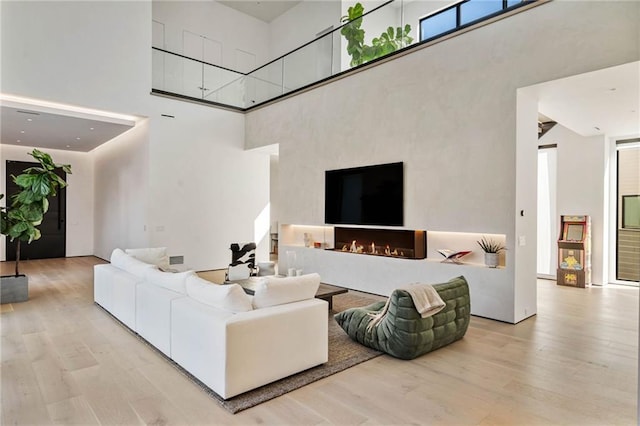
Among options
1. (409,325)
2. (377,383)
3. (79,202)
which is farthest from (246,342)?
(79,202)

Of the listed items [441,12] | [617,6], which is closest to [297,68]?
[441,12]

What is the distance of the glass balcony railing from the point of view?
5.64m

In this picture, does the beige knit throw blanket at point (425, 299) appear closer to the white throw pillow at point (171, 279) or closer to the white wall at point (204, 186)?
the white throw pillow at point (171, 279)

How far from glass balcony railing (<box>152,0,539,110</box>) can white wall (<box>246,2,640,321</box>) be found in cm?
34

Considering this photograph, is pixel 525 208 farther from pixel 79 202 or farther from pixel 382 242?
pixel 79 202

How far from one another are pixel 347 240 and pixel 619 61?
484 cm

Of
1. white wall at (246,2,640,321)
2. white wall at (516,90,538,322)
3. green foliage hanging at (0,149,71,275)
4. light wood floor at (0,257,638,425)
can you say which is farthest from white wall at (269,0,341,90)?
light wood floor at (0,257,638,425)

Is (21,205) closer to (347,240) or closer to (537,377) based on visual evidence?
(347,240)

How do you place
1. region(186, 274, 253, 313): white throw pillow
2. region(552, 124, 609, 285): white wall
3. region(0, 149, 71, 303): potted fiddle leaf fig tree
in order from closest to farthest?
region(186, 274, 253, 313): white throw pillow, region(0, 149, 71, 303): potted fiddle leaf fig tree, region(552, 124, 609, 285): white wall

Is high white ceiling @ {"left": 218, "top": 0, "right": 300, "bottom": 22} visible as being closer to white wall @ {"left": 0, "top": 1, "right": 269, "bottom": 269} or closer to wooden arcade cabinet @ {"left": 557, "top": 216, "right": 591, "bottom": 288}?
white wall @ {"left": 0, "top": 1, "right": 269, "bottom": 269}

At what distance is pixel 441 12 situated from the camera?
5766mm

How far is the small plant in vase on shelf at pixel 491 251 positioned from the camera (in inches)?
199

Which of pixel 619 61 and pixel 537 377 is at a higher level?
pixel 619 61

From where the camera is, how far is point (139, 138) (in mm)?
8523
